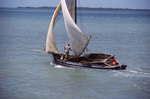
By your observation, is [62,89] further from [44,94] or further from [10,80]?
[10,80]

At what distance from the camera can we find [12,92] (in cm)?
2723

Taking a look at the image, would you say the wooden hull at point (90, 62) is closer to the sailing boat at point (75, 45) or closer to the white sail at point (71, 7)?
the sailing boat at point (75, 45)

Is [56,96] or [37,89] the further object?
[37,89]

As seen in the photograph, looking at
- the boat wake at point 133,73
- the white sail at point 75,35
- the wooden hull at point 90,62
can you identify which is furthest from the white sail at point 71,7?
the boat wake at point 133,73

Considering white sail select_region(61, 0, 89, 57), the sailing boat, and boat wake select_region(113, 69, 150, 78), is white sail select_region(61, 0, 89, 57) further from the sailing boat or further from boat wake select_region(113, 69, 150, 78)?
boat wake select_region(113, 69, 150, 78)

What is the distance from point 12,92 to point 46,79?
15.6 ft

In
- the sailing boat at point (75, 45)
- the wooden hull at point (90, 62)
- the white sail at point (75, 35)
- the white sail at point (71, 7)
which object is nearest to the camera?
the wooden hull at point (90, 62)

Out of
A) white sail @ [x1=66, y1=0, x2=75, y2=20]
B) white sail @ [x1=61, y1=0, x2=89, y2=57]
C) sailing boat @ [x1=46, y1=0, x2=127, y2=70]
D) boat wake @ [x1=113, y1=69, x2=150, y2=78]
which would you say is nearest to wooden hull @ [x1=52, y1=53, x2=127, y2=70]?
sailing boat @ [x1=46, y1=0, x2=127, y2=70]

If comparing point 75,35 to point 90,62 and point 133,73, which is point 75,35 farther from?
point 133,73

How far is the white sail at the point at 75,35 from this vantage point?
1389 inches

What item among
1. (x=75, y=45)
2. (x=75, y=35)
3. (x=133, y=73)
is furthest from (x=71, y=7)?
(x=133, y=73)

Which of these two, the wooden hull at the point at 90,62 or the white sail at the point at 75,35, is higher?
the white sail at the point at 75,35

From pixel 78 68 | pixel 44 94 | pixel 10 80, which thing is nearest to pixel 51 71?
pixel 78 68

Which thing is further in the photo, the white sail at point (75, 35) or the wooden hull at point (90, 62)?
the white sail at point (75, 35)
